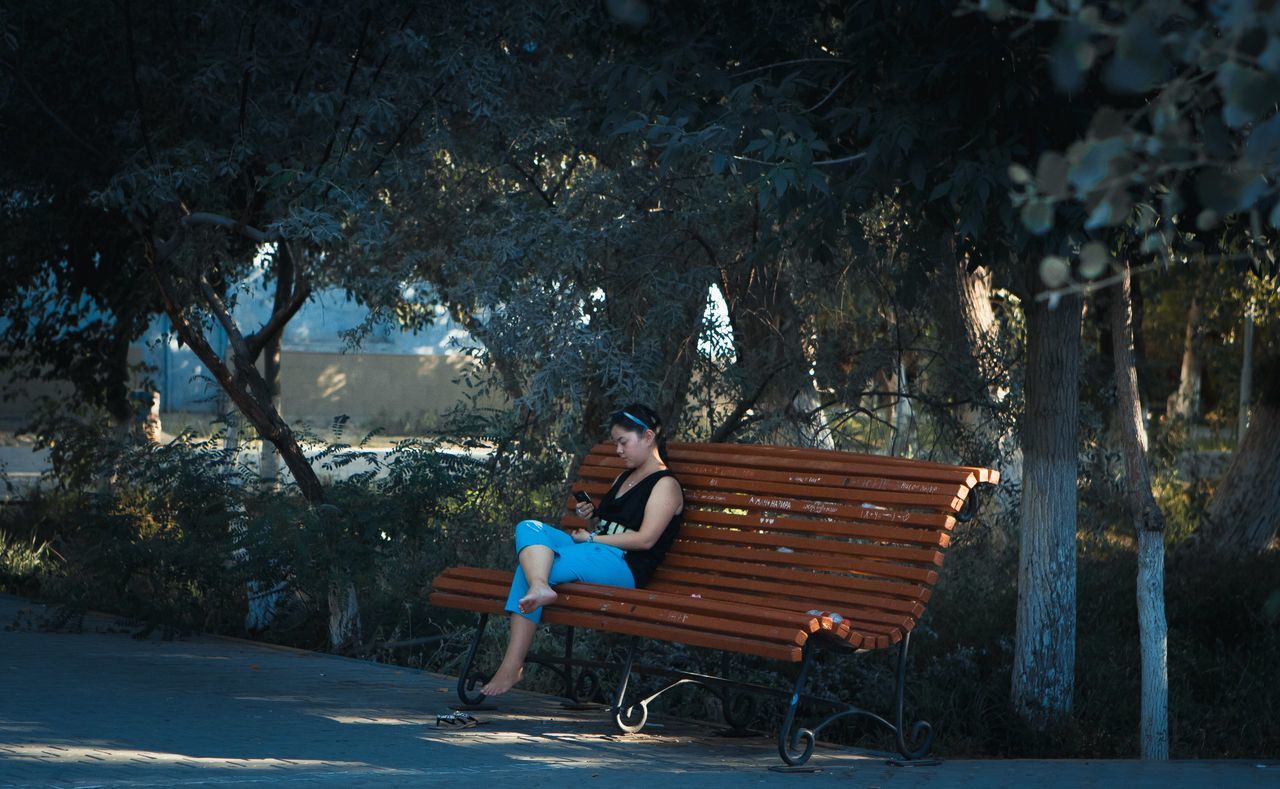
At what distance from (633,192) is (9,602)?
4590 millimetres

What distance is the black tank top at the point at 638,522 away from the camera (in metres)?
6.78

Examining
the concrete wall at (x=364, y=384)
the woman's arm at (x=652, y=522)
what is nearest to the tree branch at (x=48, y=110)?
the woman's arm at (x=652, y=522)

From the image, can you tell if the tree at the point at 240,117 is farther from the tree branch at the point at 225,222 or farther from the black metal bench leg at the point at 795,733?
the black metal bench leg at the point at 795,733

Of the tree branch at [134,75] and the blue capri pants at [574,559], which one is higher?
the tree branch at [134,75]

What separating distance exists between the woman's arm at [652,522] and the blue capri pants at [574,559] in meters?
0.05

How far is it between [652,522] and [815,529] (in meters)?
0.71

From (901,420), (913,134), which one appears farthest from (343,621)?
(913,134)

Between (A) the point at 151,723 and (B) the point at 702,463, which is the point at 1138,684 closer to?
(B) the point at 702,463

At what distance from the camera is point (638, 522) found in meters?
6.81

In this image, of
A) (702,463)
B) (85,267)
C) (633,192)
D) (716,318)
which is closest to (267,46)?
(633,192)

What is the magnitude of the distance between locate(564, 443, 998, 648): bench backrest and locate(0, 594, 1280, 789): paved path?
23.7 inches

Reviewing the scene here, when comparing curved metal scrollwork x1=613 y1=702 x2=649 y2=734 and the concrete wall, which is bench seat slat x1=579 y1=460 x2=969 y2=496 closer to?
curved metal scrollwork x1=613 y1=702 x2=649 y2=734

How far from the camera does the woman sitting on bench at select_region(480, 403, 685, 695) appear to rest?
6363 mm

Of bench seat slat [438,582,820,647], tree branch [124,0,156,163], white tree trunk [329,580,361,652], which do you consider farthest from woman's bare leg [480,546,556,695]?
tree branch [124,0,156,163]
